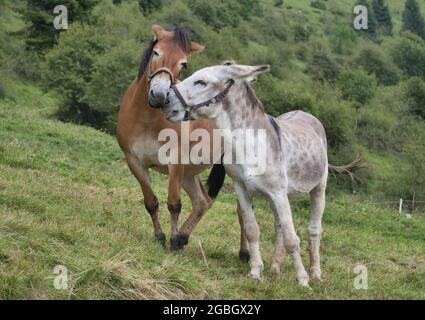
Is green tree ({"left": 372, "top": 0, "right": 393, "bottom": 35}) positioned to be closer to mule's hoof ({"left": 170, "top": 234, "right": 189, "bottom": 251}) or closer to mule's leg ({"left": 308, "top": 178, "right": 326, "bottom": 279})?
mule's leg ({"left": 308, "top": 178, "right": 326, "bottom": 279})

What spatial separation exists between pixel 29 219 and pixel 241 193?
2.51 meters

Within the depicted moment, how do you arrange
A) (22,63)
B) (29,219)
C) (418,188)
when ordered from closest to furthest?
(29,219), (418,188), (22,63)

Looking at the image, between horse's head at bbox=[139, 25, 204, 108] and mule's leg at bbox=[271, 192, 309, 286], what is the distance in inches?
73.6

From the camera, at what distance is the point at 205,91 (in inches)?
274

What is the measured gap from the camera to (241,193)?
7449 millimetres

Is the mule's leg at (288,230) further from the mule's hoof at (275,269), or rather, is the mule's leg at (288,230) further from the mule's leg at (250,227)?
the mule's hoof at (275,269)

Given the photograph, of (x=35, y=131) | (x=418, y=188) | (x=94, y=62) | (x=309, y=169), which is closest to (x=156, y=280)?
(x=309, y=169)

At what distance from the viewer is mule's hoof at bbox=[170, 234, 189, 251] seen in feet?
28.0

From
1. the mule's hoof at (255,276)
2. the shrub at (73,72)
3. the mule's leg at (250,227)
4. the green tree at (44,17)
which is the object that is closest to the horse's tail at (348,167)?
the mule's leg at (250,227)

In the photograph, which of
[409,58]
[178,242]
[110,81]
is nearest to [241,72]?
[178,242]

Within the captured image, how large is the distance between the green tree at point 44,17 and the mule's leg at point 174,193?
45.4 m

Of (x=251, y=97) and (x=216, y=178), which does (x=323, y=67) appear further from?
(x=251, y=97)

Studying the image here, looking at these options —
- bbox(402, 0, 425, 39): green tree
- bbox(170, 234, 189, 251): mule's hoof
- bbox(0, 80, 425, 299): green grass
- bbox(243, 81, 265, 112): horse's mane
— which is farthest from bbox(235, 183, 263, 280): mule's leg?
bbox(402, 0, 425, 39): green tree
